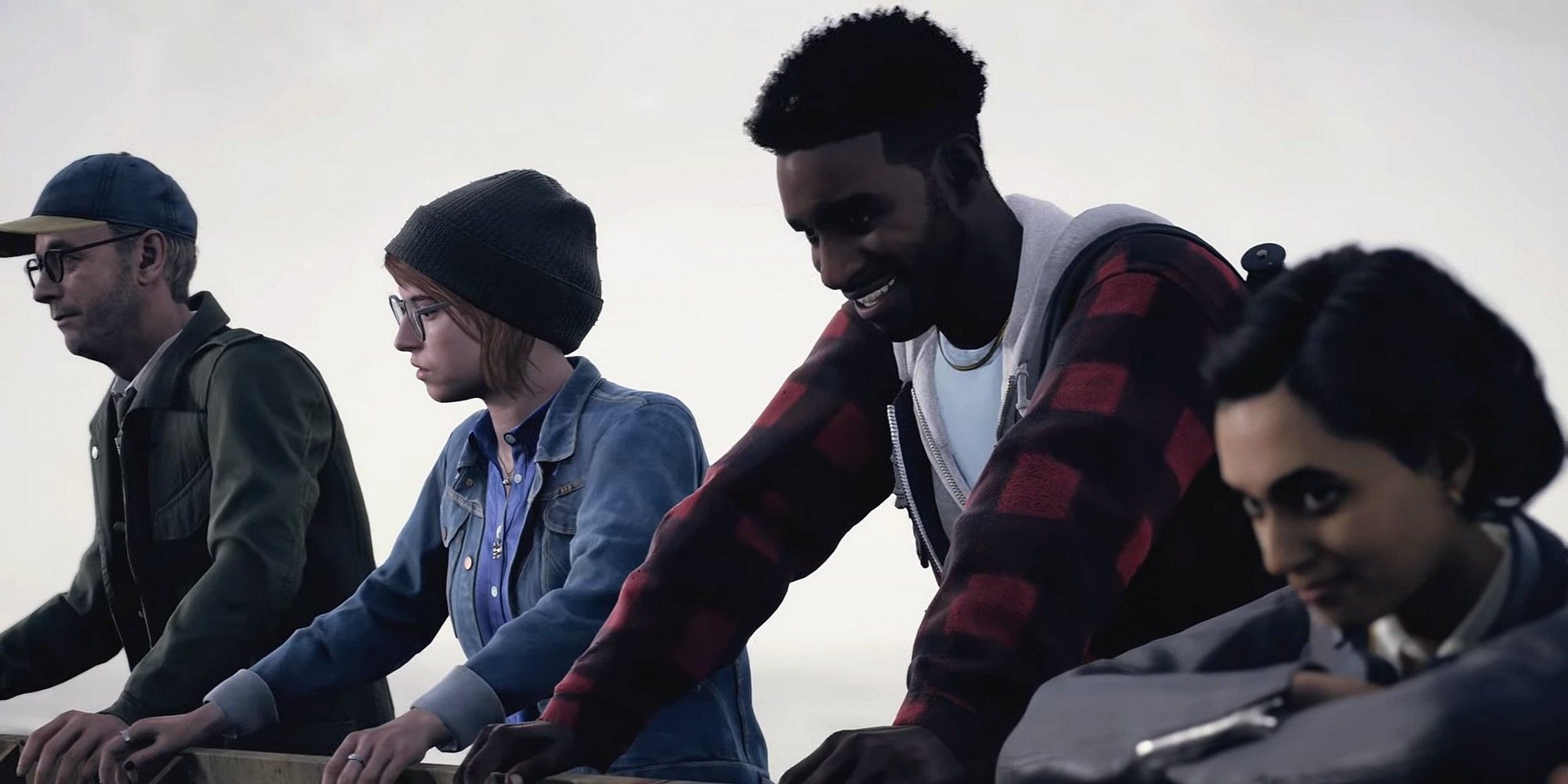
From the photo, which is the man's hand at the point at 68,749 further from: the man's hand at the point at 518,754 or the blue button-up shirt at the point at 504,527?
the man's hand at the point at 518,754

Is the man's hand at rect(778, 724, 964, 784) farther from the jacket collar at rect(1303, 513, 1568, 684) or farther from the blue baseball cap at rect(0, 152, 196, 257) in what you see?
the blue baseball cap at rect(0, 152, 196, 257)

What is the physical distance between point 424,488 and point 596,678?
1.10 meters

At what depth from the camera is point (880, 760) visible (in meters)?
1.64

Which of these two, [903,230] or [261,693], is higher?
[903,230]

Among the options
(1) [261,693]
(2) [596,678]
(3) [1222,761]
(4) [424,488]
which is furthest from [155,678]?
(3) [1222,761]

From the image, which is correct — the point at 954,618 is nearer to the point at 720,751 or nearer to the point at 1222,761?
the point at 1222,761

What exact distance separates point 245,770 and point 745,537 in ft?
2.97

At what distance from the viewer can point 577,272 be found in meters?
3.36

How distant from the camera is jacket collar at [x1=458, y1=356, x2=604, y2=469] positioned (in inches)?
117

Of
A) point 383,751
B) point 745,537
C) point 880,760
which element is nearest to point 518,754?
point 383,751

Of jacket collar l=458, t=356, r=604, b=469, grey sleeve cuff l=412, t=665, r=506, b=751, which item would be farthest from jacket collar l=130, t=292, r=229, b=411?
grey sleeve cuff l=412, t=665, r=506, b=751

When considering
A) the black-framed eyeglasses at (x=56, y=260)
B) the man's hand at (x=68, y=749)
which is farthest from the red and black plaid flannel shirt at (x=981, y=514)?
the black-framed eyeglasses at (x=56, y=260)

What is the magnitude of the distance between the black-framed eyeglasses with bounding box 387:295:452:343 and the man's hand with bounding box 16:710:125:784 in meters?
0.84

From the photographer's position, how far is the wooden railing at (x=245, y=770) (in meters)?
2.33
